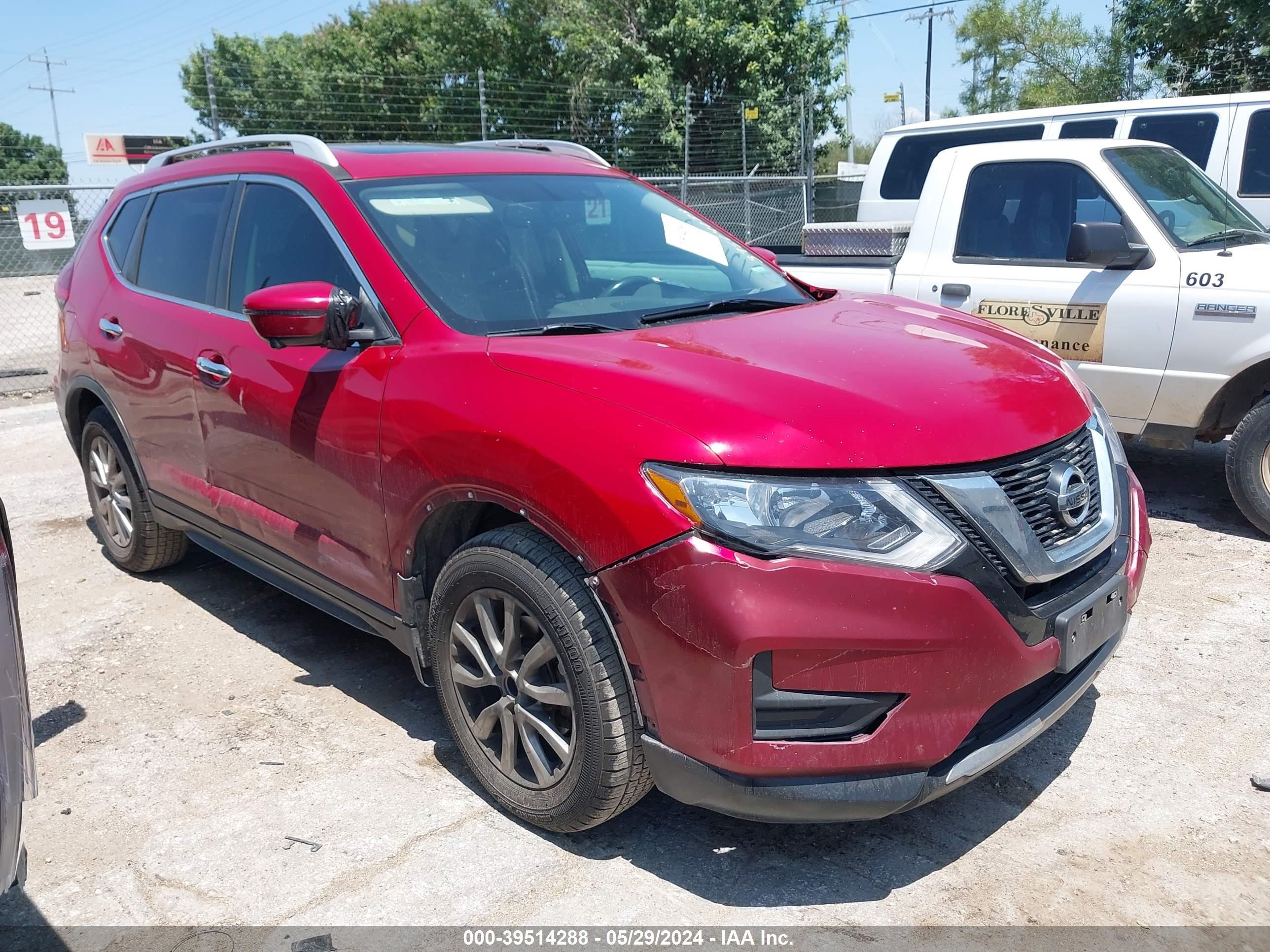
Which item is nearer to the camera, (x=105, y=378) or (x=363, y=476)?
(x=363, y=476)

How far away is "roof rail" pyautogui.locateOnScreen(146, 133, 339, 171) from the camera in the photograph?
11.8ft

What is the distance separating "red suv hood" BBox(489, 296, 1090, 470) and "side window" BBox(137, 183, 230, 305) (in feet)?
5.77

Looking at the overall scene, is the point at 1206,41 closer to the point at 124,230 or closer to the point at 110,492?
the point at 124,230

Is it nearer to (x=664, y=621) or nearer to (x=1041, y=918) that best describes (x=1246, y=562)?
(x=1041, y=918)

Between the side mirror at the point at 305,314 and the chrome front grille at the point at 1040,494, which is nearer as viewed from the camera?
the chrome front grille at the point at 1040,494

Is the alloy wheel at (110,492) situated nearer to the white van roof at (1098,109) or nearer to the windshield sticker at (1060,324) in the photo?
the windshield sticker at (1060,324)

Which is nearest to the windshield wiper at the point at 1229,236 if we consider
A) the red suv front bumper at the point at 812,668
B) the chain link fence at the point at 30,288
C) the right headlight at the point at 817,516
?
the red suv front bumper at the point at 812,668

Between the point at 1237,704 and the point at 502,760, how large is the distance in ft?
8.03

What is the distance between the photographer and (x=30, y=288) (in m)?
16.9

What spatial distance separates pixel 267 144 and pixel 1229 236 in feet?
14.9

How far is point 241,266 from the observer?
3.83 metres

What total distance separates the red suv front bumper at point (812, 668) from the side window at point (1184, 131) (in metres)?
6.57

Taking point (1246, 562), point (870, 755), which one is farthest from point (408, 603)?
point (1246, 562)

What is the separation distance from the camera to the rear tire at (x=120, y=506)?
15.5 feet
